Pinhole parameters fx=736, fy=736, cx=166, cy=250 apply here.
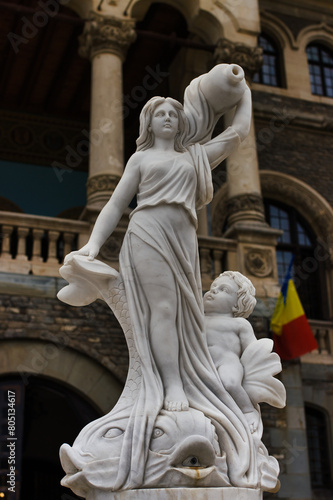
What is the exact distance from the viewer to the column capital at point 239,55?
13641 millimetres

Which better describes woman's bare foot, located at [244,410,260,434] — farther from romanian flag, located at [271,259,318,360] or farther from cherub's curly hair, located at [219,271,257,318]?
romanian flag, located at [271,259,318,360]

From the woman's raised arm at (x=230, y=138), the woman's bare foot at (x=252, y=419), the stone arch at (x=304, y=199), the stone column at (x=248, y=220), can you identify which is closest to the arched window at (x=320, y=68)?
the stone arch at (x=304, y=199)

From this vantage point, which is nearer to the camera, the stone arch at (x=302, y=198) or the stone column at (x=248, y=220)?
the stone column at (x=248, y=220)

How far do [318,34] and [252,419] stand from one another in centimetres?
1560

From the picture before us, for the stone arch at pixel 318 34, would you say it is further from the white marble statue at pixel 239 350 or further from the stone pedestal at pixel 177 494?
the stone pedestal at pixel 177 494

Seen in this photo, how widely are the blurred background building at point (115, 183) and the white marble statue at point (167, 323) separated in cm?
631

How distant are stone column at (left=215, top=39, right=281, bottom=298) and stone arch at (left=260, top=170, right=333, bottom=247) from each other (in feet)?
9.19

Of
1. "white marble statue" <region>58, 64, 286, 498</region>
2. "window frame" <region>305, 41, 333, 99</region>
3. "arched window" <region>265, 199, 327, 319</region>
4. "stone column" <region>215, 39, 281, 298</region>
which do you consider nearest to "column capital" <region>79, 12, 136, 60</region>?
"stone column" <region>215, 39, 281, 298</region>

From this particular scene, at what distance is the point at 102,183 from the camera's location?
11.7 metres

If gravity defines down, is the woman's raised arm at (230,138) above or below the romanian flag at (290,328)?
below

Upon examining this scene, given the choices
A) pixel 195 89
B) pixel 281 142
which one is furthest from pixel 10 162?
pixel 195 89

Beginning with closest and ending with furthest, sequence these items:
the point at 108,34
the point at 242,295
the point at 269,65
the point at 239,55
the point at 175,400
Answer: the point at 175,400 < the point at 242,295 < the point at 108,34 < the point at 239,55 < the point at 269,65

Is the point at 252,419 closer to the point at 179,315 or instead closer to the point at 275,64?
the point at 179,315

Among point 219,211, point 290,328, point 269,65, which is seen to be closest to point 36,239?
point 290,328
